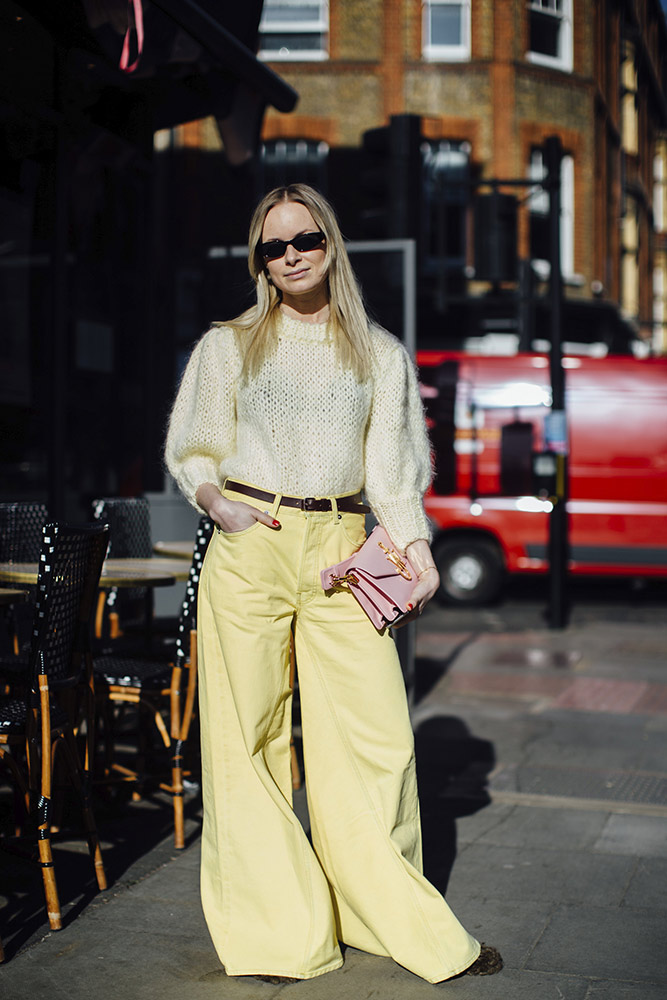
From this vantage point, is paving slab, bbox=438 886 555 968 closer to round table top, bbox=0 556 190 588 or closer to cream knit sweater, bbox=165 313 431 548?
cream knit sweater, bbox=165 313 431 548

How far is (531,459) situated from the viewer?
12773 millimetres

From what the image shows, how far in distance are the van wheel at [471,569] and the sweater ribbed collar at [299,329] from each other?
32.2 feet

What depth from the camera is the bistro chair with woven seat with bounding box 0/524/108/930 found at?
136 inches

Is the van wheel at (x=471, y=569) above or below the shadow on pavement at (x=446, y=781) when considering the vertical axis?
above

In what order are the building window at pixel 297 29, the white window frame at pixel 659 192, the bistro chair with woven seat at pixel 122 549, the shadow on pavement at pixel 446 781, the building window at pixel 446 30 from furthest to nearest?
the white window frame at pixel 659 192 < the building window at pixel 446 30 < the building window at pixel 297 29 < the bistro chair with woven seat at pixel 122 549 < the shadow on pavement at pixel 446 781

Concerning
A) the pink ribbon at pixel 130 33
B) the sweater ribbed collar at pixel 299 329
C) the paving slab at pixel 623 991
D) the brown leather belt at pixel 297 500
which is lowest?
the paving slab at pixel 623 991

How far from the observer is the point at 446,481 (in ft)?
42.3

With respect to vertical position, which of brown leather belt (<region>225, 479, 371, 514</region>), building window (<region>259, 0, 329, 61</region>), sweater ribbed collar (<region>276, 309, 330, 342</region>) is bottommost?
brown leather belt (<region>225, 479, 371, 514</region>)

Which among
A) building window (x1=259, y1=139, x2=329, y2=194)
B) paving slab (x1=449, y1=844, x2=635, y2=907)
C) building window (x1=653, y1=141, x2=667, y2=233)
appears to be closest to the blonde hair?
paving slab (x1=449, y1=844, x2=635, y2=907)

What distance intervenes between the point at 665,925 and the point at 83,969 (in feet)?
5.58

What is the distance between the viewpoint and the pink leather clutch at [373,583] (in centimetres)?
304

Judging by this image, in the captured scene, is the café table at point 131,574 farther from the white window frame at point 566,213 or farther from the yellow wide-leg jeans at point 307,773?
the white window frame at point 566,213

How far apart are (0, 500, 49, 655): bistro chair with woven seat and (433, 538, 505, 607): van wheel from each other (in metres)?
7.76

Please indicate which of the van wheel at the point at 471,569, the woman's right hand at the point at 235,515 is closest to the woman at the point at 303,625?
the woman's right hand at the point at 235,515
